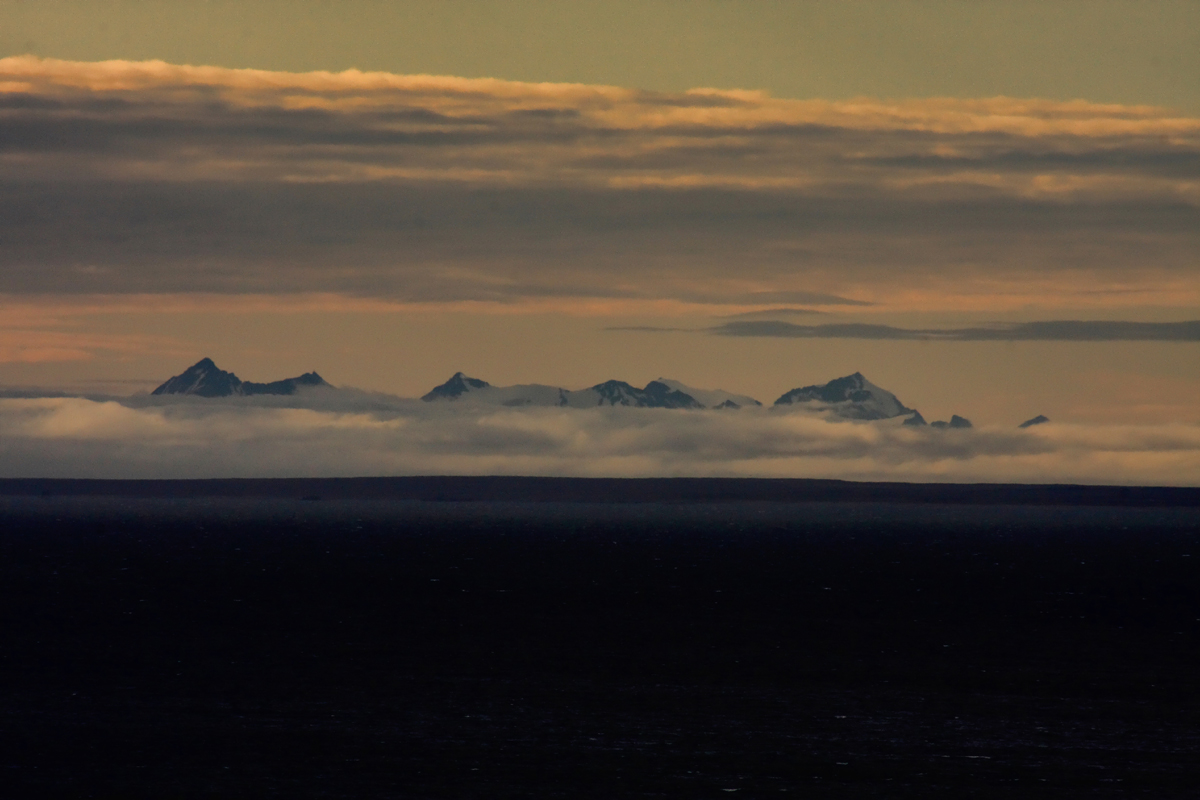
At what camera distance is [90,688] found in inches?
2571

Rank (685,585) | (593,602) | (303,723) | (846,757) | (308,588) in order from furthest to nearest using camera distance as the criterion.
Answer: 1. (685,585)
2. (308,588)
3. (593,602)
4. (303,723)
5. (846,757)

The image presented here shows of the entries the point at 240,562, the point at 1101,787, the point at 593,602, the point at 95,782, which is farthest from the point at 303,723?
the point at 240,562

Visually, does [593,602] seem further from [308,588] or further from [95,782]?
[95,782]

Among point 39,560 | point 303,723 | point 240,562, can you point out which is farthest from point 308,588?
point 303,723

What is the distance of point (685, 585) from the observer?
138625 millimetres

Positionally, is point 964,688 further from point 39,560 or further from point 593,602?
point 39,560

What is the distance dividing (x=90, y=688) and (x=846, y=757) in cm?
3468

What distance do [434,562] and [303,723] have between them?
121905 mm

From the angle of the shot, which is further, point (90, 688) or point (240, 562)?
point (240, 562)

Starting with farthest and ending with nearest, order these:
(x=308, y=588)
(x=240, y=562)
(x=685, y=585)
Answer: (x=240, y=562), (x=685, y=585), (x=308, y=588)

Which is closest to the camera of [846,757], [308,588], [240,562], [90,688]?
[846,757]

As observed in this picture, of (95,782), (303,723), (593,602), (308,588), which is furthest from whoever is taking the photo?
(308,588)

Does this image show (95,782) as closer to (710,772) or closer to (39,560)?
(710,772)

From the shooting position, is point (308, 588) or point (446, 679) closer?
point (446, 679)
